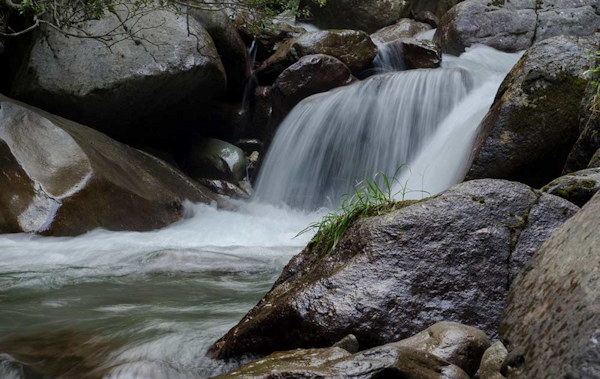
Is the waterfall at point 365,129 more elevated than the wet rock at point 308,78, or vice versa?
the wet rock at point 308,78

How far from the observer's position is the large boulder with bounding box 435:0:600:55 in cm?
1241

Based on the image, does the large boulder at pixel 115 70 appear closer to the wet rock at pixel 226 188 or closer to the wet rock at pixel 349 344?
the wet rock at pixel 226 188

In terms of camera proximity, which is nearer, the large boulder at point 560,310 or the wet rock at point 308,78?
the large boulder at point 560,310

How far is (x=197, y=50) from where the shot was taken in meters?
9.11

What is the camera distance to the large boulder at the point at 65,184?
6469mm

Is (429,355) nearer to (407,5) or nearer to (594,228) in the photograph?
(594,228)

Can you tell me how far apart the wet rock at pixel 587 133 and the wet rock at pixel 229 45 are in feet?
22.1

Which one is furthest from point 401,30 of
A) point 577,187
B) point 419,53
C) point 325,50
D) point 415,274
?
point 415,274

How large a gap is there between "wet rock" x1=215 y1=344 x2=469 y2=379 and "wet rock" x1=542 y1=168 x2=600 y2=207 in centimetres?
162

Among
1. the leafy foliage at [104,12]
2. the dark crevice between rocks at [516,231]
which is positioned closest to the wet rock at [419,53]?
the leafy foliage at [104,12]

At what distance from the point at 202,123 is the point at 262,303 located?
336 inches

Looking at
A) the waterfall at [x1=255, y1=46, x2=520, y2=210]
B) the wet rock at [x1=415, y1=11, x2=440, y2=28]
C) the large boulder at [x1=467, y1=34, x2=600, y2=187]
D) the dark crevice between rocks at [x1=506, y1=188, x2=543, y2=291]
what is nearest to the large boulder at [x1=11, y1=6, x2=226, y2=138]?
the waterfall at [x1=255, y1=46, x2=520, y2=210]

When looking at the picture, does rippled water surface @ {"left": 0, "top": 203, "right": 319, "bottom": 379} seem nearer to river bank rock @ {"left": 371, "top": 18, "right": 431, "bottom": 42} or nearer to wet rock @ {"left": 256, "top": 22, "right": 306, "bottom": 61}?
wet rock @ {"left": 256, "top": 22, "right": 306, "bottom": 61}

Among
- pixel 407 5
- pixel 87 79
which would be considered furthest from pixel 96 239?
pixel 407 5
